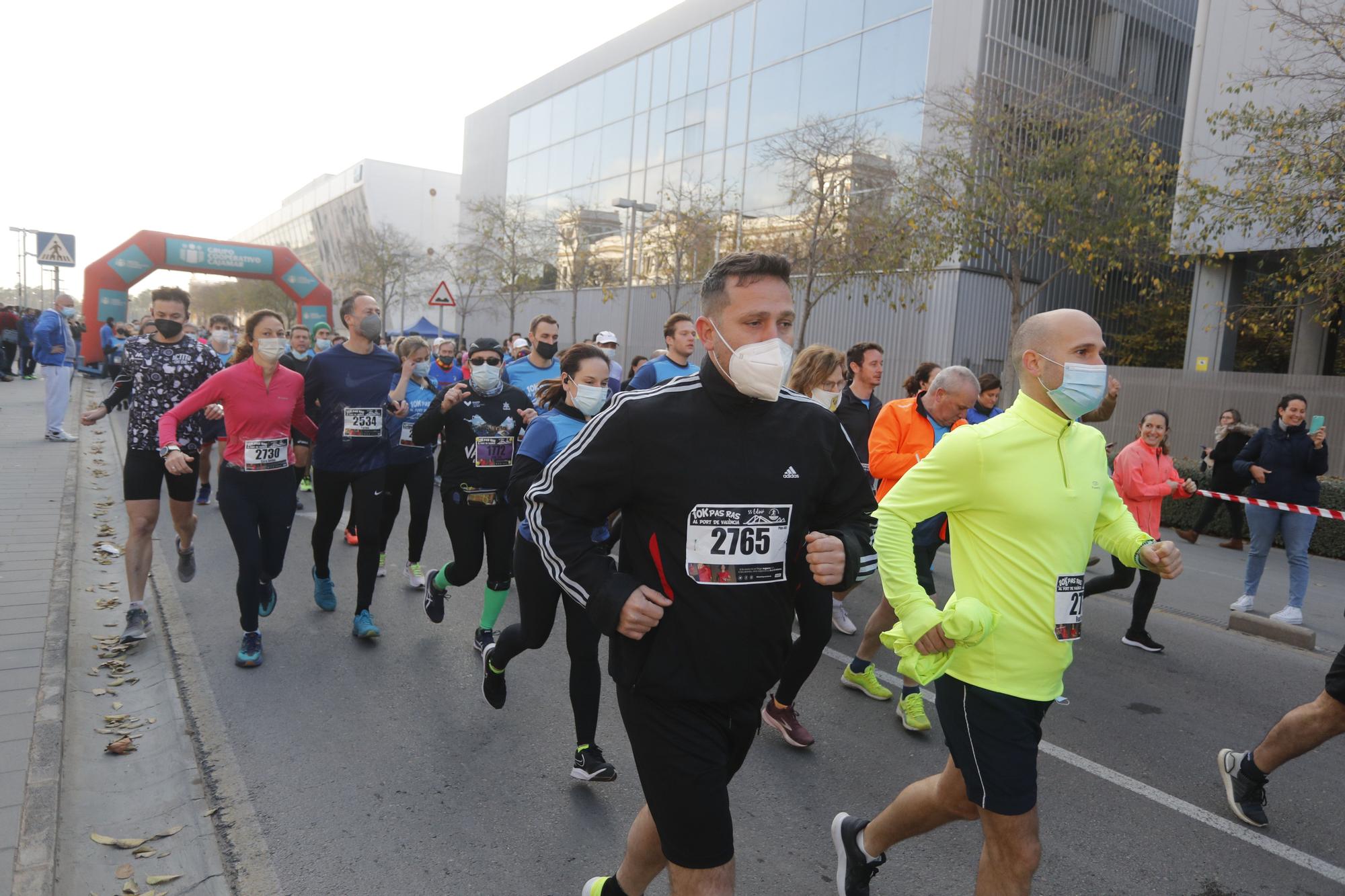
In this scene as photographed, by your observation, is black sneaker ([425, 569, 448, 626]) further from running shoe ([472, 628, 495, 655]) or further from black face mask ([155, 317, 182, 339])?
black face mask ([155, 317, 182, 339])

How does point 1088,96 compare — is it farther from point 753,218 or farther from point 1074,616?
point 1074,616

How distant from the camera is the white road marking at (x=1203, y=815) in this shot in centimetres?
361

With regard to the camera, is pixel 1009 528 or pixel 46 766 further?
pixel 46 766

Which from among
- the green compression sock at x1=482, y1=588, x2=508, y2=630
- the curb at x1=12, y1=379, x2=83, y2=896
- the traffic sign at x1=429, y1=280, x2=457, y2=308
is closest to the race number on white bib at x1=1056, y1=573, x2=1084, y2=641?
the curb at x1=12, y1=379, x2=83, y2=896

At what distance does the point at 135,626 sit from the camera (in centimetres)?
555

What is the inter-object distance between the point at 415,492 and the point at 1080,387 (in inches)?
217

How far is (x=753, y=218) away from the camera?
26.7 meters

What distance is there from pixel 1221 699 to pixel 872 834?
3.82 meters

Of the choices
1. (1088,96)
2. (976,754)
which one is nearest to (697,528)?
(976,754)

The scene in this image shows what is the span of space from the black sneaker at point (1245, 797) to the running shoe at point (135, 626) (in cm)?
595

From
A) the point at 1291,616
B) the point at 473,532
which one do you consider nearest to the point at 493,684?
the point at 473,532

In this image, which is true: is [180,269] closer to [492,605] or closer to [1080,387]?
[492,605]

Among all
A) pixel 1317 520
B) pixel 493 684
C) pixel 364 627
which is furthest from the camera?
pixel 1317 520

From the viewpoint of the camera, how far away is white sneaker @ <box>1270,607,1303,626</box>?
7.50 meters
